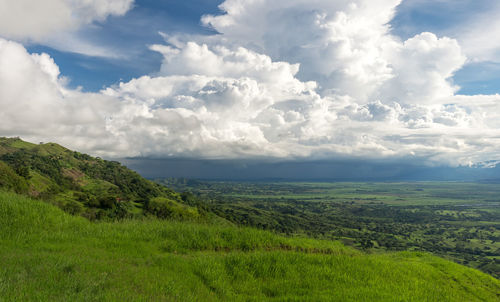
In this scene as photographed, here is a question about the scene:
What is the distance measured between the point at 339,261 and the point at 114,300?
8.98 meters

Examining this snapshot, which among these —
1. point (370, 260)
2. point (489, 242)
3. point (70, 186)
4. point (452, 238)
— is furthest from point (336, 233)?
point (370, 260)

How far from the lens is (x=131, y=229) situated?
1467 cm

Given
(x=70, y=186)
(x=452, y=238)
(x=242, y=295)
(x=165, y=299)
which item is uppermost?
(x=165, y=299)

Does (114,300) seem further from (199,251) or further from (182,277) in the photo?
(199,251)

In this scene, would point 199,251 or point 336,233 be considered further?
point 336,233

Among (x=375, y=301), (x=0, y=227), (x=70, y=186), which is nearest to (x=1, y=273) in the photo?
(x=0, y=227)

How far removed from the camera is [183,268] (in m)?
10.2

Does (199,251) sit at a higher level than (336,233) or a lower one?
higher

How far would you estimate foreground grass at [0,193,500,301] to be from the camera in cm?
805

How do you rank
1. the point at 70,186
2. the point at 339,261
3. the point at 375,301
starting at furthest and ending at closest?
the point at 70,186, the point at 339,261, the point at 375,301

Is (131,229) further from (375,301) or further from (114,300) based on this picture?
(375,301)

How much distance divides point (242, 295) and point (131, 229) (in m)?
8.17

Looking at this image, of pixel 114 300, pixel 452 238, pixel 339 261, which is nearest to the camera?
pixel 114 300

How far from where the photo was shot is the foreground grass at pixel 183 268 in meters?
8.05
